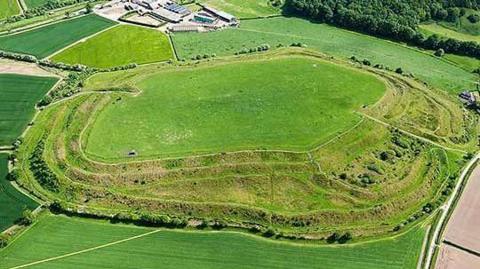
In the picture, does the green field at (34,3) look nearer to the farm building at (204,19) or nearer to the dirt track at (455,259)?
the farm building at (204,19)

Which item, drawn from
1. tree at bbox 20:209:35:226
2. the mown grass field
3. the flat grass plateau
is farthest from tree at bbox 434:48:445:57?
tree at bbox 20:209:35:226

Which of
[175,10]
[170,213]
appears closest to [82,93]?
[170,213]

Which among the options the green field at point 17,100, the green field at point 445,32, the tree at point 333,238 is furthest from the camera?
the green field at point 445,32

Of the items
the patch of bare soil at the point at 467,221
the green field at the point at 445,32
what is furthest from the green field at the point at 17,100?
the green field at the point at 445,32

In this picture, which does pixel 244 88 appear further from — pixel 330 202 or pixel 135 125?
pixel 330 202

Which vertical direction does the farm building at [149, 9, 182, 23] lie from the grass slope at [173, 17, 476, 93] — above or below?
above

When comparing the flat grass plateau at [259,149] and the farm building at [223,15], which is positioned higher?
the farm building at [223,15]

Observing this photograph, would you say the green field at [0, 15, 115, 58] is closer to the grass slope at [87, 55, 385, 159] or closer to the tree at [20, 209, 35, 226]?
the grass slope at [87, 55, 385, 159]
